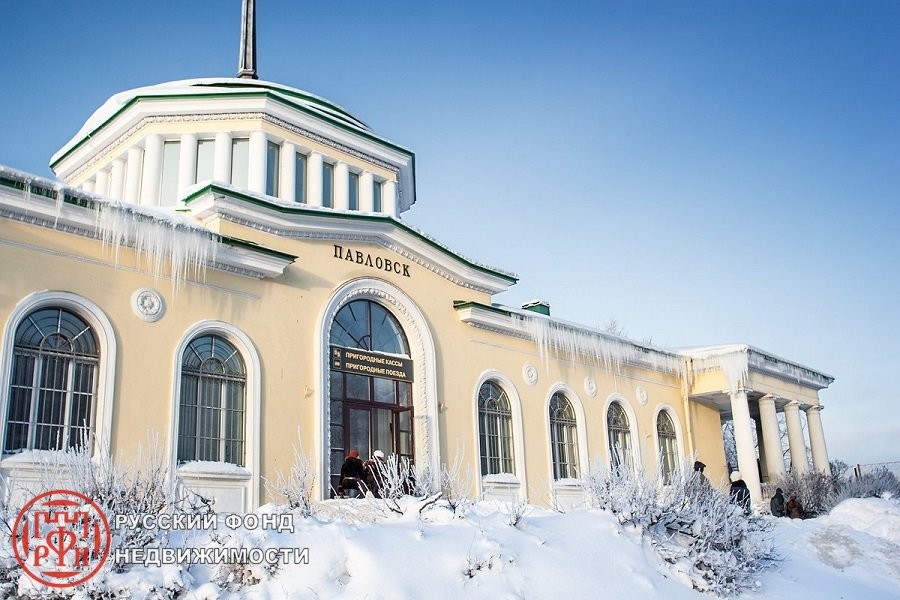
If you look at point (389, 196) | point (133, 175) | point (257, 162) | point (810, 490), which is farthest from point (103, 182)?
point (810, 490)

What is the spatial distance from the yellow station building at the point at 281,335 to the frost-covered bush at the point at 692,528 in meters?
0.75

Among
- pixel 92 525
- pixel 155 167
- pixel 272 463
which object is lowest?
pixel 92 525

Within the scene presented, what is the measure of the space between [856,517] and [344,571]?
12595 mm

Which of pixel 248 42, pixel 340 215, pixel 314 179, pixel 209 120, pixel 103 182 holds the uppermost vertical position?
pixel 248 42

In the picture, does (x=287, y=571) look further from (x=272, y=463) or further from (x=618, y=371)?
(x=618, y=371)

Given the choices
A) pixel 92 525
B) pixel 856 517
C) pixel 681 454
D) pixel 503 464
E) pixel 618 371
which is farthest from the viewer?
pixel 681 454

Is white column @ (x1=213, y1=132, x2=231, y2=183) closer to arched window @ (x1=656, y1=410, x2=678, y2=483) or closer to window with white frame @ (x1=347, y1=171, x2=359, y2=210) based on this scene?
window with white frame @ (x1=347, y1=171, x2=359, y2=210)

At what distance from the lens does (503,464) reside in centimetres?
1920

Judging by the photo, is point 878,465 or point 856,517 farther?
point 878,465

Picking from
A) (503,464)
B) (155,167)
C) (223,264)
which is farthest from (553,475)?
(155,167)

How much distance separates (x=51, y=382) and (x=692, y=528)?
29.4 ft

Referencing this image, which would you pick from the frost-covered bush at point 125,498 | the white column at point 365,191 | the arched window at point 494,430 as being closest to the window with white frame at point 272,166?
the white column at point 365,191

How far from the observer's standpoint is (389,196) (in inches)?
885

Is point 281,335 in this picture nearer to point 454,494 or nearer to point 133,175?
point 454,494
